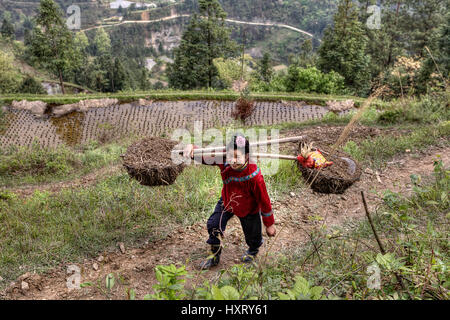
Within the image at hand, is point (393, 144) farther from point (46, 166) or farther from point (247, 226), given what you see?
point (46, 166)

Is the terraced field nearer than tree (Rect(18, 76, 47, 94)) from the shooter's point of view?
Yes

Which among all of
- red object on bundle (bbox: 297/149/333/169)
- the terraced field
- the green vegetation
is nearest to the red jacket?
the green vegetation

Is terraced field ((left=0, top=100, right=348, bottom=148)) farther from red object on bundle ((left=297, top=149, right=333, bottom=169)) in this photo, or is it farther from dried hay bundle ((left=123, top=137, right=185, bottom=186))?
red object on bundle ((left=297, top=149, right=333, bottom=169))

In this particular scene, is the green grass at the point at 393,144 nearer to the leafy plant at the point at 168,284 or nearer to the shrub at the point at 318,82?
the leafy plant at the point at 168,284

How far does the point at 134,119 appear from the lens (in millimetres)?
12070

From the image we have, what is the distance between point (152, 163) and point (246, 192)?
1.47 meters

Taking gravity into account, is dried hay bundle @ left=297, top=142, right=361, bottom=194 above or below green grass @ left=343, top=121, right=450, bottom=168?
above

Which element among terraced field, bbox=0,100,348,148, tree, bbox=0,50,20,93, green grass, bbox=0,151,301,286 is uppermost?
green grass, bbox=0,151,301,286

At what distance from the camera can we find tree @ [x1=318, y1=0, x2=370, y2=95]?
1595cm

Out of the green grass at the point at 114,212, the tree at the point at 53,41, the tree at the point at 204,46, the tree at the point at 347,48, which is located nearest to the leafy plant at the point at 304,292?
the green grass at the point at 114,212

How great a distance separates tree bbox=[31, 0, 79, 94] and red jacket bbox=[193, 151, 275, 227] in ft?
49.7

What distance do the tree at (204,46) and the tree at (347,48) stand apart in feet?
18.6

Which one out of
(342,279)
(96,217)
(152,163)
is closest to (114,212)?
(96,217)
